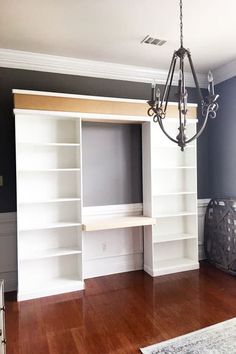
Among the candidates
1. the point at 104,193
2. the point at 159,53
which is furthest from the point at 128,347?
the point at 159,53

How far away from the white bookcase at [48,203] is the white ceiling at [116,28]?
2.74ft

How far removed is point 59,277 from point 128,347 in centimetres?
147

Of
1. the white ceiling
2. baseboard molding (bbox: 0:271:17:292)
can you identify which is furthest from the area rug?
the white ceiling

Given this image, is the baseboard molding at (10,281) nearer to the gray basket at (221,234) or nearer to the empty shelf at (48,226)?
the empty shelf at (48,226)

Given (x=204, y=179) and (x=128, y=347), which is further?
(x=204, y=179)

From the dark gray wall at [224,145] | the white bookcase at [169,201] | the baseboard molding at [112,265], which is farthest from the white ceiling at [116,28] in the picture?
the baseboard molding at [112,265]

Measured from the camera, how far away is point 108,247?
12.2ft

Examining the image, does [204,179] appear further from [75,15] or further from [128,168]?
[75,15]

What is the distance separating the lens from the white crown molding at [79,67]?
325 cm

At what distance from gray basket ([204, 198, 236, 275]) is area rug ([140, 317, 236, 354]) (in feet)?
4.58

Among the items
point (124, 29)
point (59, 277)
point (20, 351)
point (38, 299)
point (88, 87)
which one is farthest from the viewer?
point (88, 87)

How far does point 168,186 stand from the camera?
3926mm

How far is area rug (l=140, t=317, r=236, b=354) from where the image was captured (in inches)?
81.8

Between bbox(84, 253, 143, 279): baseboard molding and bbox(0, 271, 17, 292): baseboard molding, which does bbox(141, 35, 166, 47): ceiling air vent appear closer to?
bbox(84, 253, 143, 279): baseboard molding
